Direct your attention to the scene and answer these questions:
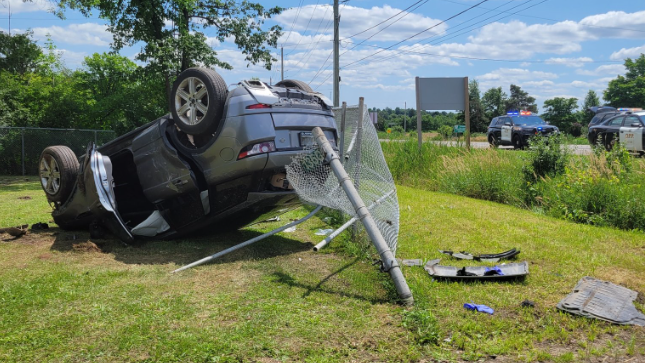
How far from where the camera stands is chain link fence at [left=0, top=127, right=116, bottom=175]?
1953 centimetres

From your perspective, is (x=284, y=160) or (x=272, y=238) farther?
(x=272, y=238)

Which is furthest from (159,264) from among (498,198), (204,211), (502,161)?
(502,161)

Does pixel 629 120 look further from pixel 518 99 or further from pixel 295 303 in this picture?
pixel 518 99

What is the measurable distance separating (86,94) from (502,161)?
1989 cm

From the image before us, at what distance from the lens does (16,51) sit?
30.6m

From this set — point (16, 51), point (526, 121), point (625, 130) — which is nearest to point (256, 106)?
point (625, 130)

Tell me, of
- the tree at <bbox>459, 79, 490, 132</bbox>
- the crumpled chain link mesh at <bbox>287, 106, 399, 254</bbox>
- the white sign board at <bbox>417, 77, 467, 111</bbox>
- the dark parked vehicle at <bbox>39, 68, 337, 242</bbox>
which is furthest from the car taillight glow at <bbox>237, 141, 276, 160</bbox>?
the tree at <bbox>459, 79, 490, 132</bbox>

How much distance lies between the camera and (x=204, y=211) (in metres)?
6.23

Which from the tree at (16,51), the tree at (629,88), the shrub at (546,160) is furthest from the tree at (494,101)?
the shrub at (546,160)

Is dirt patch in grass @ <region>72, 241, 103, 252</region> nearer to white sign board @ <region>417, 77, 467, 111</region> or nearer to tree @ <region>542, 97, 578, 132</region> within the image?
white sign board @ <region>417, 77, 467, 111</region>

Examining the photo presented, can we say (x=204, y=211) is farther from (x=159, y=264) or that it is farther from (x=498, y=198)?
(x=498, y=198)

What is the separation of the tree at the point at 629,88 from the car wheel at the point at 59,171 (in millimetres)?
75268

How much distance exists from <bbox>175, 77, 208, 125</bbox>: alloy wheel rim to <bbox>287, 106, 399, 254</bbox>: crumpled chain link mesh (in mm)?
1235

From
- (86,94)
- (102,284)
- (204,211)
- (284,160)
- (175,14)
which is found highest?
(175,14)
